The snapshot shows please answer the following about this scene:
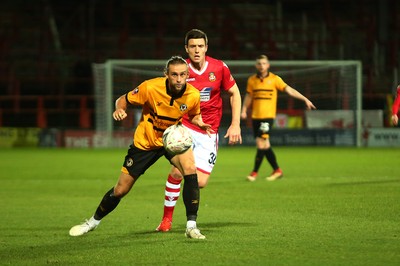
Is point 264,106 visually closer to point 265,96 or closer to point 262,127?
point 265,96

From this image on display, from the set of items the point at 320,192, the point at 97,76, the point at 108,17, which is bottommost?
the point at 320,192

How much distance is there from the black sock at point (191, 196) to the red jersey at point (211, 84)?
1304mm

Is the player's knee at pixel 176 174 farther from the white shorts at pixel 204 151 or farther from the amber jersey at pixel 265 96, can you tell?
the amber jersey at pixel 265 96

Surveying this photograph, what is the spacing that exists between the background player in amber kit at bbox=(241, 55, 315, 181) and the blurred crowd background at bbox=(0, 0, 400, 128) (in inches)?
508

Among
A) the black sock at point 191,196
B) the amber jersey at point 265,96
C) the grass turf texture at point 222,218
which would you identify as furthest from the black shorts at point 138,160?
the amber jersey at point 265,96

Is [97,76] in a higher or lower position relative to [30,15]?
lower

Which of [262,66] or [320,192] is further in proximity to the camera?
[262,66]

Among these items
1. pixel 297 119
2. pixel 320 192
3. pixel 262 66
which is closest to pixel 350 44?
pixel 297 119

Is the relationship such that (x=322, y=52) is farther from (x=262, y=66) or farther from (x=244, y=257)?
(x=244, y=257)

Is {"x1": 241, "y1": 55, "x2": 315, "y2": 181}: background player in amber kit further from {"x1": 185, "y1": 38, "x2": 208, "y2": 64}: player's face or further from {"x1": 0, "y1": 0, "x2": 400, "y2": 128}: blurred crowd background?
{"x1": 0, "y1": 0, "x2": 400, "y2": 128}: blurred crowd background

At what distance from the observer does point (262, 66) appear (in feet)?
50.6

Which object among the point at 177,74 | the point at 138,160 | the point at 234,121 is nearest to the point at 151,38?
the point at 234,121

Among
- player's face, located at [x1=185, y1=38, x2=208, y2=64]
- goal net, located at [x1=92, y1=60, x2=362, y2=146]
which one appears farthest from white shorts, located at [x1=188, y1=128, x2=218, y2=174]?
goal net, located at [x1=92, y1=60, x2=362, y2=146]

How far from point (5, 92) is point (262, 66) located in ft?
55.9
